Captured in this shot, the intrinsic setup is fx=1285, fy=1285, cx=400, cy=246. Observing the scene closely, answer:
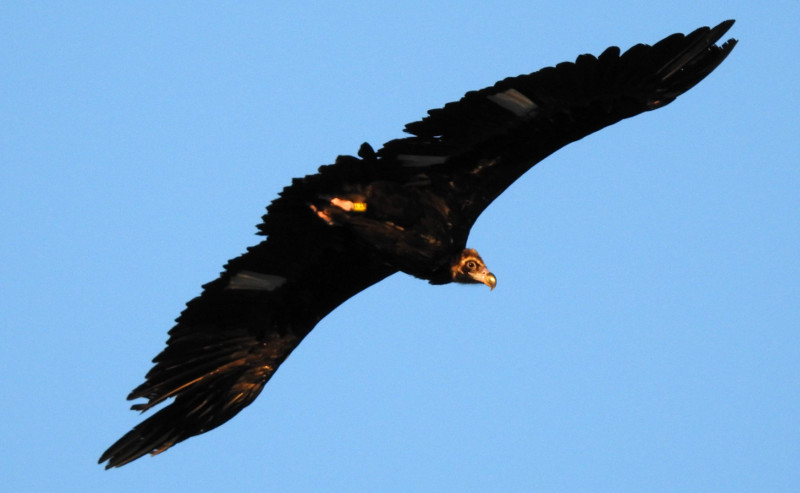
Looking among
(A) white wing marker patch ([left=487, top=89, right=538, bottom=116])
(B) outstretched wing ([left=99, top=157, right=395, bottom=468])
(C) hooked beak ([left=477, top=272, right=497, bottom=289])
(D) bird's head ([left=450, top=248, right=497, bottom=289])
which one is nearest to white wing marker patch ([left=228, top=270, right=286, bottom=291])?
(B) outstretched wing ([left=99, top=157, right=395, bottom=468])

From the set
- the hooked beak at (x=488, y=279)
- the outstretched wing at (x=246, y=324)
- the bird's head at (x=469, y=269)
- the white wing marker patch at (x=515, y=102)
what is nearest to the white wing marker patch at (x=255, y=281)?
the outstretched wing at (x=246, y=324)

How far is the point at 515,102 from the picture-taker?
1105cm

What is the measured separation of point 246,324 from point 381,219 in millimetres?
1840

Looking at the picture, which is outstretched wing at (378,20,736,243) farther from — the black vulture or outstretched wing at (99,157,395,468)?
outstretched wing at (99,157,395,468)

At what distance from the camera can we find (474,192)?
1186 cm

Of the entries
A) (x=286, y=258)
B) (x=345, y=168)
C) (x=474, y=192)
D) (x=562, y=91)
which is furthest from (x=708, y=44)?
(x=286, y=258)

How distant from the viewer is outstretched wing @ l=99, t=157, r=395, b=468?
1198 cm

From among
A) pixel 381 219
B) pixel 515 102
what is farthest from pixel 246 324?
pixel 515 102

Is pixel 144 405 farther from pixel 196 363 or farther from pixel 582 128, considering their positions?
pixel 582 128

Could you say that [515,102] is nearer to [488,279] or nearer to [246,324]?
[488,279]

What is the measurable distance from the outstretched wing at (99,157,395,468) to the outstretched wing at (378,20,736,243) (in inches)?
48.4

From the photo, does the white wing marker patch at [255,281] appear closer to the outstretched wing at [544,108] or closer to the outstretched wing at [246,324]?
the outstretched wing at [246,324]

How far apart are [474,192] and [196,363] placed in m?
3.15

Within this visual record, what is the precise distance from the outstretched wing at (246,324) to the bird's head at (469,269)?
0.82 metres
